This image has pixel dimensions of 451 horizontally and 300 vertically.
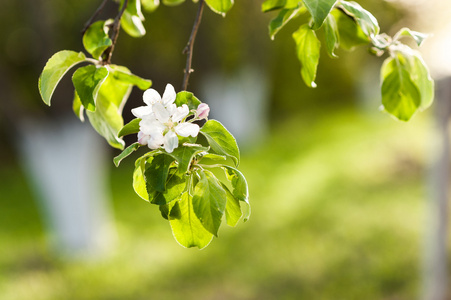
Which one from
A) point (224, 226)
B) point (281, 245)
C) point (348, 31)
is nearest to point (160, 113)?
point (348, 31)

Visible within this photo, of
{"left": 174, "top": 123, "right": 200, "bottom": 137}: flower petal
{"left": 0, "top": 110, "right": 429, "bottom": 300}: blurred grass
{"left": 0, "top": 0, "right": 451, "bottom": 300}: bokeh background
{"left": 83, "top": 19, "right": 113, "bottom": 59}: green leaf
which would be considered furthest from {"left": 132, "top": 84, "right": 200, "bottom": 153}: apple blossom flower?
{"left": 0, "top": 110, "right": 429, "bottom": 300}: blurred grass

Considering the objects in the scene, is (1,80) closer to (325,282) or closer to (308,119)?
(325,282)

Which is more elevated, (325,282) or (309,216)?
(325,282)

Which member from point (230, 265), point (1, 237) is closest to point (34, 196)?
point (1, 237)

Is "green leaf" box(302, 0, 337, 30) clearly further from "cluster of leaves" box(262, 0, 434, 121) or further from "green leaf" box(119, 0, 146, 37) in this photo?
"green leaf" box(119, 0, 146, 37)

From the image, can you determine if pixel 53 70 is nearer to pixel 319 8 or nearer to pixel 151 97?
pixel 151 97

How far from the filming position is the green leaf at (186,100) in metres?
Result: 0.61

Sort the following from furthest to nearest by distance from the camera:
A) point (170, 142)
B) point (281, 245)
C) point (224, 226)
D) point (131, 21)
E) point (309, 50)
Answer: point (224, 226) → point (281, 245) → point (131, 21) → point (309, 50) → point (170, 142)

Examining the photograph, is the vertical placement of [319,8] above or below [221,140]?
above

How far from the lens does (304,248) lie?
5.04 metres

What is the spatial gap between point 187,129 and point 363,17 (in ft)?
0.86

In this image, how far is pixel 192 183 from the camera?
0.62 m

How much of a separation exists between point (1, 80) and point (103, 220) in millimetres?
1683

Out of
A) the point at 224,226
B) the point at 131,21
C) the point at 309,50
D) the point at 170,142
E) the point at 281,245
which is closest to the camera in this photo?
the point at 170,142
